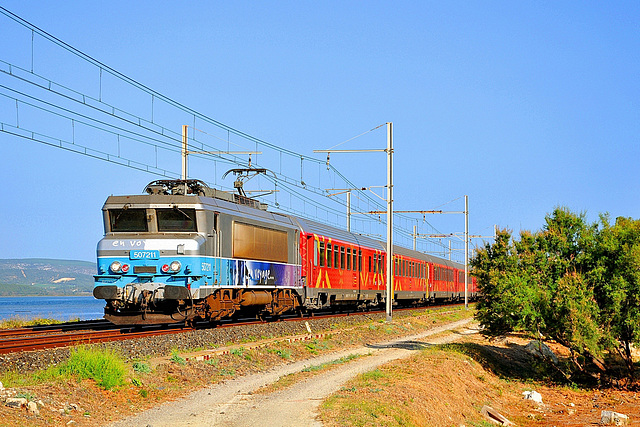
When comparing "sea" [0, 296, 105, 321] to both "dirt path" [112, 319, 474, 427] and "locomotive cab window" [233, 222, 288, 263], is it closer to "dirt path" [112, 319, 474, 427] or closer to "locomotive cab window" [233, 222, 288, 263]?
"locomotive cab window" [233, 222, 288, 263]

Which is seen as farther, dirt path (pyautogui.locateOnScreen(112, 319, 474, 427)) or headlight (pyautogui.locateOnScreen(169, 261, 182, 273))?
headlight (pyautogui.locateOnScreen(169, 261, 182, 273))

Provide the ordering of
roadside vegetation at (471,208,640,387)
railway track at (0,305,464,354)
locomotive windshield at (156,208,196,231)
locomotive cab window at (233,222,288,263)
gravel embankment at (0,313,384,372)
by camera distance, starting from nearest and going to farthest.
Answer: gravel embankment at (0,313,384,372), railway track at (0,305,464,354), roadside vegetation at (471,208,640,387), locomotive windshield at (156,208,196,231), locomotive cab window at (233,222,288,263)

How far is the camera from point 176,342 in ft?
66.3

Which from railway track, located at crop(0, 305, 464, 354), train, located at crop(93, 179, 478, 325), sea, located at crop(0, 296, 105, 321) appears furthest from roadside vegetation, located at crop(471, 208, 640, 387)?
sea, located at crop(0, 296, 105, 321)

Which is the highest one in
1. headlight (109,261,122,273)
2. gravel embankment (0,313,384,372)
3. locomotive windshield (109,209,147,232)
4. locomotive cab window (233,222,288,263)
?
locomotive windshield (109,209,147,232)

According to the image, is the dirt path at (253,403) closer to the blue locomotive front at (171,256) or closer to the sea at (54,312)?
the blue locomotive front at (171,256)

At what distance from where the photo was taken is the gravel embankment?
609 inches

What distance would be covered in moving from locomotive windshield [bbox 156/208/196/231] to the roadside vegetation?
9648 millimetres

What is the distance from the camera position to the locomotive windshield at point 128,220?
23.2m

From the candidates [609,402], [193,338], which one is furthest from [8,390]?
[609,402]

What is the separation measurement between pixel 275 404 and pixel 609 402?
42.2 feet

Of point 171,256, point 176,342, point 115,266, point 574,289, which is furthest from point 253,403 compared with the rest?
point 574,289

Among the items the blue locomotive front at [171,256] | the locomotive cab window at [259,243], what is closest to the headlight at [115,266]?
the blue locomotive front at [171,256]

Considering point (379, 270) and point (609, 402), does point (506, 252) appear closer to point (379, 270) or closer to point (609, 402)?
point (609, 402)
